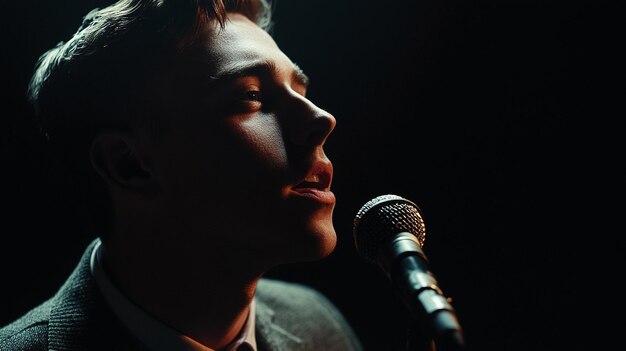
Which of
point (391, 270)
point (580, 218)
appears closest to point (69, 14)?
point (391, 270)

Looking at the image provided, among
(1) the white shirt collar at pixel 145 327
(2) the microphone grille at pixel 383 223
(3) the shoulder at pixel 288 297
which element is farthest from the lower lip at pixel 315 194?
(3) the shoulder at pixel 288 297

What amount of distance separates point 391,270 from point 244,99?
2.28 ft

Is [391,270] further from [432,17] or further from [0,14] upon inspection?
[0,14]

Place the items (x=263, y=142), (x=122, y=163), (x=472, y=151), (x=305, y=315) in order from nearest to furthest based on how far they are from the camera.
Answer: (x=263, y=142) < (x=122, y=163) < (x=305, y=315) < (x=472, y=151)

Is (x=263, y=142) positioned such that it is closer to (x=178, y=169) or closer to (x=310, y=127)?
(x=310, y=127)

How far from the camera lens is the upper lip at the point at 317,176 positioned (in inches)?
58.3

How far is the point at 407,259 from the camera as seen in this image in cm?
107

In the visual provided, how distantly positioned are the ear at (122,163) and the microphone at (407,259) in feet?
2.21

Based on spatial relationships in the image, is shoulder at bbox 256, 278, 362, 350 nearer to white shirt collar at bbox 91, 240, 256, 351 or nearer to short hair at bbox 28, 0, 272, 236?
white shirt collar at bbox 91, 240, 256, 351

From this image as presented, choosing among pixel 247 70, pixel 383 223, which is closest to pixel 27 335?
pixel 247 70

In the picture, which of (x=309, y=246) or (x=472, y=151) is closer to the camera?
(x=309, y=246)

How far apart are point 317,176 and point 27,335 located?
1.00m

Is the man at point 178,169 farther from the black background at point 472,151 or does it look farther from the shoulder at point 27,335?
the black background at point 472,151

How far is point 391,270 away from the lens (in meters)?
1.10
